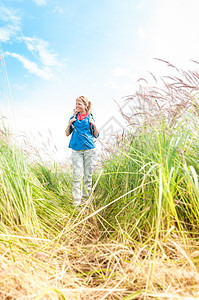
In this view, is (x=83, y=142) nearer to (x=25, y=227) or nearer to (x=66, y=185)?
(x=66, y=185)

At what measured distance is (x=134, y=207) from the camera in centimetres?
178

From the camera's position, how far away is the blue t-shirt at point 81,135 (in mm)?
3510

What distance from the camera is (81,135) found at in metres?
3.53

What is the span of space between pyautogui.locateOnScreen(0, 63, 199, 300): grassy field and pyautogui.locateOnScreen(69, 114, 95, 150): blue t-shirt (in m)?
0.97

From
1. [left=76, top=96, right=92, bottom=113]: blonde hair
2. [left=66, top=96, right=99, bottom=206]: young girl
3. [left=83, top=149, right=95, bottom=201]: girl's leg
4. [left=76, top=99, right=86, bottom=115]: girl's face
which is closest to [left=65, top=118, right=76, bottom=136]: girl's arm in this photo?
[left=66, top=96, right=99, bottom=206]: young girl

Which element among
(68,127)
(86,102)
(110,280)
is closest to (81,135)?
(68,127)

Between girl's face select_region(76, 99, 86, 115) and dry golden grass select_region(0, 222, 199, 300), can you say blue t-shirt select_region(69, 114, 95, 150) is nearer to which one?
girl's face select_region(76, 99, 86, 115)

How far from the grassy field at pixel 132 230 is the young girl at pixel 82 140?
0.92 metres

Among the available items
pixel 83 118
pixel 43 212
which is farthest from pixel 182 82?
pixel 83 118

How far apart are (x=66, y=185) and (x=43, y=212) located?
192 cm

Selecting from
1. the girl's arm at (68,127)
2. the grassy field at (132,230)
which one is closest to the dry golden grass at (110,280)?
the grassy field at (132,230)

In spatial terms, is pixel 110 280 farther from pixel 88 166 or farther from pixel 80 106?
pixel 80 106

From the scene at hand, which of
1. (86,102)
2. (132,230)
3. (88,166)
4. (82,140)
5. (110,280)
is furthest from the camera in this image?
(86,102)

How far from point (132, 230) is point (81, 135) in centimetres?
211
